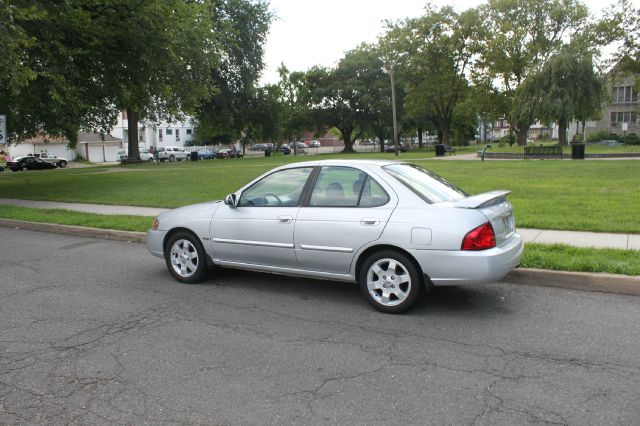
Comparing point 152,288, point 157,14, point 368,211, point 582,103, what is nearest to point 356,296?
point 368,211

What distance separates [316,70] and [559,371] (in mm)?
67978

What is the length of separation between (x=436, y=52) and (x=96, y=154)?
43386mm

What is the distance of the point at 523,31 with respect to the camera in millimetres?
52719

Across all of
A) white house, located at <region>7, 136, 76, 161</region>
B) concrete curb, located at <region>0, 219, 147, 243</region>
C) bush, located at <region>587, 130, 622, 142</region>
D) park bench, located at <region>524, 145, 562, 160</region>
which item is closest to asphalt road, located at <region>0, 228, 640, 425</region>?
concrete curb, located at <region>0, 219, 147, 243</region>

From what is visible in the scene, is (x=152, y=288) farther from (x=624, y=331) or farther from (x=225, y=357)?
(x=624, y=331)

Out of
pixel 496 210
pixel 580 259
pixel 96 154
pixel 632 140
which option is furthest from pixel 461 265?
pixel 96 154

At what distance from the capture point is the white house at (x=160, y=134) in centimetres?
8062

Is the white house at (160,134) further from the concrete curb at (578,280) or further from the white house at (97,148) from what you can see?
the concrete curb at (578,280)

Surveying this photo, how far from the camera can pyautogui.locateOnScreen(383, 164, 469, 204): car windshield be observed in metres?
5.63

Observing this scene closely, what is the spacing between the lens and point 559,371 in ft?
13.2

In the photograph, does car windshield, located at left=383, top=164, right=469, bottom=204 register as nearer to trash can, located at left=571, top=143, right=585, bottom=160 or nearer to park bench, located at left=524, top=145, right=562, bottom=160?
trash can, located at left=571, top=143, right=585, bottom=160

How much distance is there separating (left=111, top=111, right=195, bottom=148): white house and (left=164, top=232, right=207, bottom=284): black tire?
249ft

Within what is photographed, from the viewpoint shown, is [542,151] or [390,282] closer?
[390,282]

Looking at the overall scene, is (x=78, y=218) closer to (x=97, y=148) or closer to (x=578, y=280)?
(x=578, y=280)
